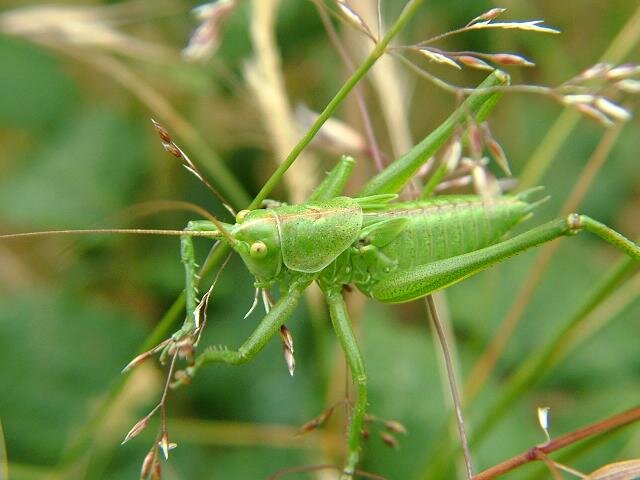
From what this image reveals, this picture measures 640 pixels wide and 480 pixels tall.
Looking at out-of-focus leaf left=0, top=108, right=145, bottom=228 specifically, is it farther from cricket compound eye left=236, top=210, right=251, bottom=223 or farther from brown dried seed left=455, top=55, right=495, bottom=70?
brown dried seed left=455, top=55, right=495, bottom=70

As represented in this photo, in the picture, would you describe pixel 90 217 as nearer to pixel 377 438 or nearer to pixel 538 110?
pixel 377 438

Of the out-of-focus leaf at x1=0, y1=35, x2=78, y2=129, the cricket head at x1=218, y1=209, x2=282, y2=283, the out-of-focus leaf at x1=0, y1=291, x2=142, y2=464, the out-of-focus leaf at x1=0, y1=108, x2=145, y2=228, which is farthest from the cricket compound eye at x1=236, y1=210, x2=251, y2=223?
the out-of-focus leaf at x1=0, y1=35, x2=78, y2=129

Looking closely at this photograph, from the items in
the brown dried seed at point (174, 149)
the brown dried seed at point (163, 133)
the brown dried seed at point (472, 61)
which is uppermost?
the brown dried seed at point (472, 61)

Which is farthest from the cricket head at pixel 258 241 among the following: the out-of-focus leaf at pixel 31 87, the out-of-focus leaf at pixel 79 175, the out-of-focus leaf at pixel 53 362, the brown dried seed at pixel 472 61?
the out-of-focus leaf at pixel 31 87

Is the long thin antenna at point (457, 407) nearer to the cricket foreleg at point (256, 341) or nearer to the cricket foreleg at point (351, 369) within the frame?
the cricket foreleg at point (351, 369)

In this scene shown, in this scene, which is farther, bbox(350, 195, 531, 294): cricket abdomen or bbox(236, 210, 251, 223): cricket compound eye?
bbox(350, 195, 531, 294): cricket abdomen

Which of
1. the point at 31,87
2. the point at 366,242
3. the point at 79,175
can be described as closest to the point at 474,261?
the point at 366,242
